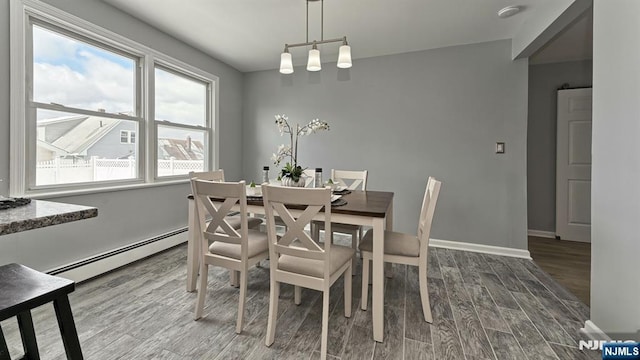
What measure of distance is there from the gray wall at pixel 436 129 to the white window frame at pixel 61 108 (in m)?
1.84

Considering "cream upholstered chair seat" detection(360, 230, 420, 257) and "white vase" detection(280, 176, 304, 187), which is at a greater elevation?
"white vase" detection(280, 176, 304, 187)

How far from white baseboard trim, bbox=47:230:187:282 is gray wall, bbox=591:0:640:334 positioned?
3675 mm

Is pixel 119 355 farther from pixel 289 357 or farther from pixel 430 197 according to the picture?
pixel 430 197

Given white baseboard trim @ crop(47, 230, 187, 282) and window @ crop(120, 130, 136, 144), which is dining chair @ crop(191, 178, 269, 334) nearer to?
white baseboard trim @ crop(47, 230, 187, 282)

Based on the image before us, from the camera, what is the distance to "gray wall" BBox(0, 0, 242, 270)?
6.32 ft

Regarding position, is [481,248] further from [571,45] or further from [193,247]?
[193,247]

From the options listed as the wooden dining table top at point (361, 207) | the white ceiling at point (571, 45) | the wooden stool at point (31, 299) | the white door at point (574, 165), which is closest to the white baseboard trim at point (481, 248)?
the white door at point (574, 165)

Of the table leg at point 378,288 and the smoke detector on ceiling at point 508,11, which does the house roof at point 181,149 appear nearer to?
the table leg at point 378,288

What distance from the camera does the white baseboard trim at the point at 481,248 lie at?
311 cm

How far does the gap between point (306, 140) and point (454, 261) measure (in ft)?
8.06

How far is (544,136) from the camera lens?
386cm

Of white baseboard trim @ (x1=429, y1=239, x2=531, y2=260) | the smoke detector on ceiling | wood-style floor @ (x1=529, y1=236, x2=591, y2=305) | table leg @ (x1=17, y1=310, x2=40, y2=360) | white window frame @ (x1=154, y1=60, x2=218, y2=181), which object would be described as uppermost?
the smoke detector on ceiling

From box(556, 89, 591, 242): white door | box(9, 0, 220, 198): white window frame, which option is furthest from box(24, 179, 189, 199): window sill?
box(556, 89, 591, 242): white door

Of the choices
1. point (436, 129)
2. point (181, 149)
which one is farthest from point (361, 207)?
point (181, 149)
